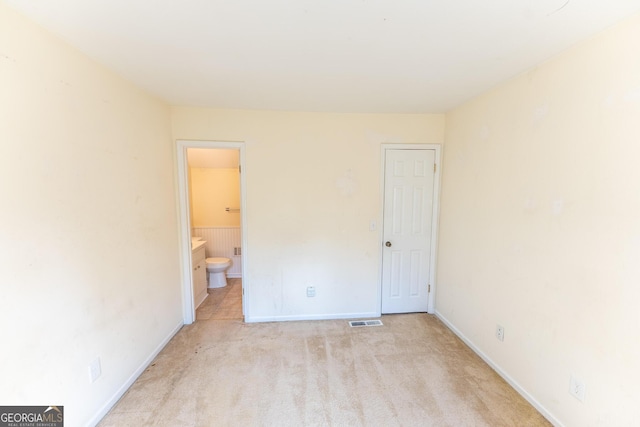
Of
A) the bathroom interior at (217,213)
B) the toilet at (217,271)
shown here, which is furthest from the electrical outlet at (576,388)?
the toilet at (217,271)

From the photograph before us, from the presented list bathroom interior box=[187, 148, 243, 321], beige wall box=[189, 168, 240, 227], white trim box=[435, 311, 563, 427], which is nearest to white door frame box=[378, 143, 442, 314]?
white trim box=[435, 311, 563, 427]

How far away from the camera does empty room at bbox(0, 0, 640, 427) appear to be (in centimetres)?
128

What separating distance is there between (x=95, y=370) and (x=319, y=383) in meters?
1.46

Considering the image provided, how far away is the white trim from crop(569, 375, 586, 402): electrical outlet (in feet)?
0.79

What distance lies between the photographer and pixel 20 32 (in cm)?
123

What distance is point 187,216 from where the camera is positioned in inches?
111

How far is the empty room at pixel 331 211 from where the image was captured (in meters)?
1.28

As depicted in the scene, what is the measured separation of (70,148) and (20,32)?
538 mm

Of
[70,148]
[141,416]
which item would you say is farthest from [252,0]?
[141,416]

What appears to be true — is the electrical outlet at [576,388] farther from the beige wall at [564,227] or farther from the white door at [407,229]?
the white door at [407,229]

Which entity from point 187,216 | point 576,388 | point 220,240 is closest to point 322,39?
point 187,216

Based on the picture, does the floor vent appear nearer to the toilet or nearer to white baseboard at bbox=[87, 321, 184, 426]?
white baseboard at bbox=[87, 321, 184, 426]

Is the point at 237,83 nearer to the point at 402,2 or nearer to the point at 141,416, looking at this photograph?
the point at 402,2

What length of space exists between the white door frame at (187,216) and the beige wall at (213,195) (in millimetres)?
1530
